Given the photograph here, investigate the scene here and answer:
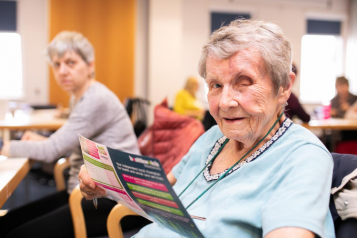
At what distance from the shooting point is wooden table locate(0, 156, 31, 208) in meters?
1.10

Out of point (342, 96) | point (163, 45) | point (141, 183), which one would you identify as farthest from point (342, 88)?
point (141, 183)

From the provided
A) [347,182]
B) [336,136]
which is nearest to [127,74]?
[336,136]

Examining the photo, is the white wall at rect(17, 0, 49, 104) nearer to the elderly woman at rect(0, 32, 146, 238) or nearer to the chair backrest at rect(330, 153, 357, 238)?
the elderly woman at rect(0, 32, 146, 238)

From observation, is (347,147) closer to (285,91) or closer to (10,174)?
(285,91)

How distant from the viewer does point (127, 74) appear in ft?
20.0

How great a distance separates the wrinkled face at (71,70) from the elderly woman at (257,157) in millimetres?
841

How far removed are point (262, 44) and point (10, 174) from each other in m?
0.96

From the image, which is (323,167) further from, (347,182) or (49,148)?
(49,148)

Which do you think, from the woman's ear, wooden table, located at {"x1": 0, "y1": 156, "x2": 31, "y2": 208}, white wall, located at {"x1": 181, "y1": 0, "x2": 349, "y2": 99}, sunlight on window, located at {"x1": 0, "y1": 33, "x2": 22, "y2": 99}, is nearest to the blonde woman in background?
white wall, located at {"x1": 181, "y1": 0, "x2": 349, "y2": 99}

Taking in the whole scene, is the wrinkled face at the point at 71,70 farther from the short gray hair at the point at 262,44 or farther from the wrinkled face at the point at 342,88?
the wrinkled face at the point at 342,88

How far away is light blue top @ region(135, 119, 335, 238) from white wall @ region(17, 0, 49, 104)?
5.89 metres

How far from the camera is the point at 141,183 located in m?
0.76

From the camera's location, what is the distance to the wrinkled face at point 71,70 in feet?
5.95

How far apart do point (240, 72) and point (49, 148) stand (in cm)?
103
